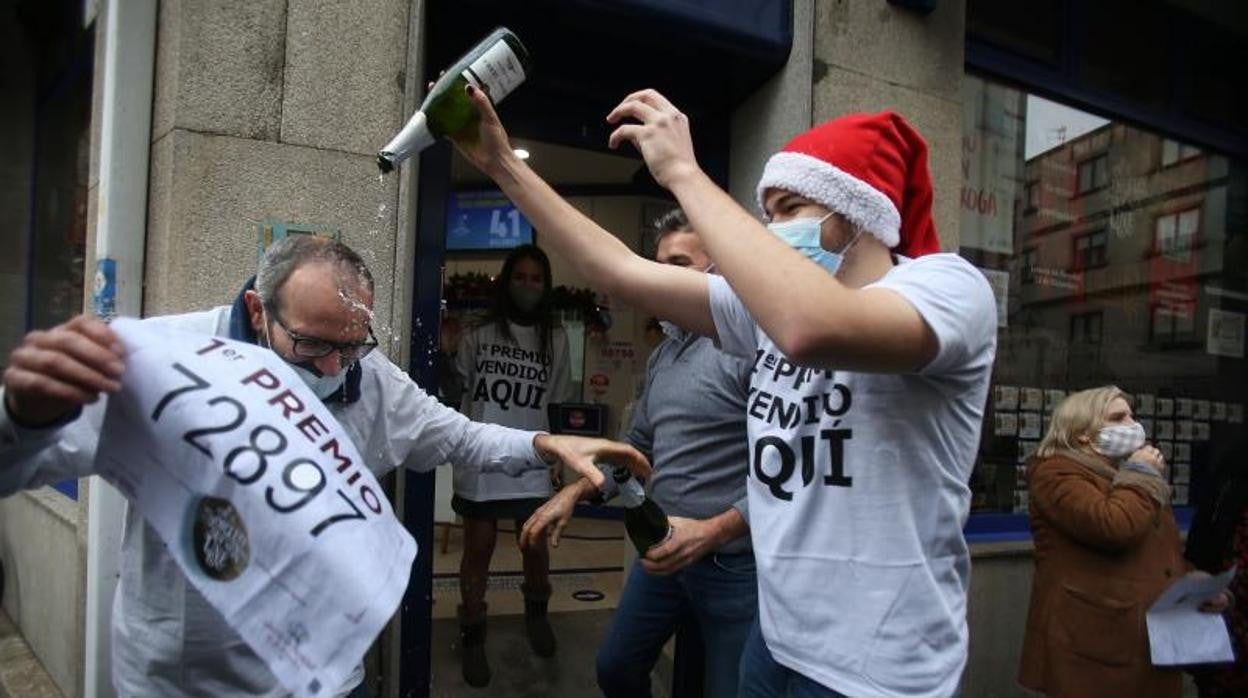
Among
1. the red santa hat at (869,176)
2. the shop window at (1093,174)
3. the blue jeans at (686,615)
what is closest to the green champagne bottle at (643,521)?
the blue jeans at (686,615)

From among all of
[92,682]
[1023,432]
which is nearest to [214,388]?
[92,682]

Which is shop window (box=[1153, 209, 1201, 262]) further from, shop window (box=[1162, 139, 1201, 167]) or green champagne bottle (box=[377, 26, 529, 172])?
green champagne bottle (box=[377, 26, 529, 172])

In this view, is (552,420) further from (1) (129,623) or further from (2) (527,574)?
(1) (129,623)

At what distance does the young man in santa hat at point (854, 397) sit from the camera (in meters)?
1.30

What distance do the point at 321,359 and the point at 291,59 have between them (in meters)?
1.64

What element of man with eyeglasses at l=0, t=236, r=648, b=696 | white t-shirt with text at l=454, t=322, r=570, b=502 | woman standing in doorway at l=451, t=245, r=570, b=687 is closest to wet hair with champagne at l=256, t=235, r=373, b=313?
man with eyeglasses at l=0, t=236, r=648, b=696

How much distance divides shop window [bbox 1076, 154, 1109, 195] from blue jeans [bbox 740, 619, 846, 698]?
469cm

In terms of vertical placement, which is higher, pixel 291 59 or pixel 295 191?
pixel 291 59

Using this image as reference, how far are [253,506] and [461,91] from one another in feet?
3.45

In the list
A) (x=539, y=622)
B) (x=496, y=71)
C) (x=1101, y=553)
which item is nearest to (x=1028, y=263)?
(x=1101, y=553)

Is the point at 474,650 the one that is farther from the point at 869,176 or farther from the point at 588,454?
the point at 869,176

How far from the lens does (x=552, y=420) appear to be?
185 inches

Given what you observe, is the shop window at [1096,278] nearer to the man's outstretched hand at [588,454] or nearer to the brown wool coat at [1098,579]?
the brown wool coat at [1098,579]

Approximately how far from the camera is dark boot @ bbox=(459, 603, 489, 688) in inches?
156
